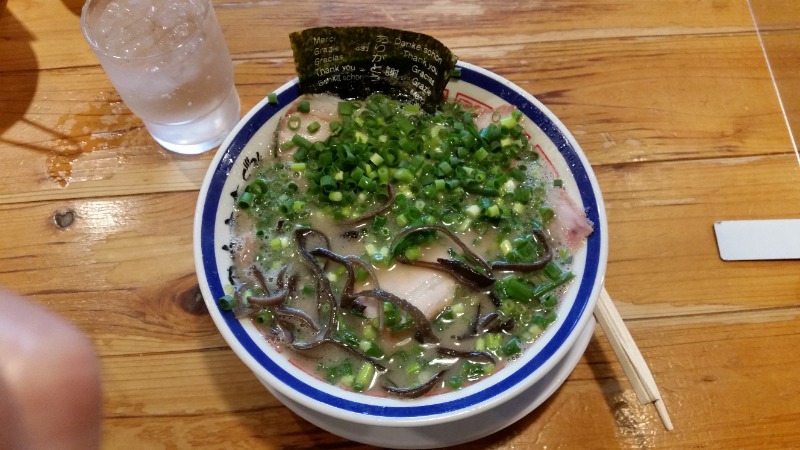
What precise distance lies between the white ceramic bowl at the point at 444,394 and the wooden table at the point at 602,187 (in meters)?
0.10

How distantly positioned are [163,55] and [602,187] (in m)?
1.21

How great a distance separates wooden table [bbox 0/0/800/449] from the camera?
1.38 meters

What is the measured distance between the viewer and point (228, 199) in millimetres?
1389

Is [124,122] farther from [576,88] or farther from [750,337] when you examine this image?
[750,337]

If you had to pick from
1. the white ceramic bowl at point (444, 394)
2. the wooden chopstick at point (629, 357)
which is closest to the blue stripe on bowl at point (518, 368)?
the white ceramic bowl at point (444, 394)

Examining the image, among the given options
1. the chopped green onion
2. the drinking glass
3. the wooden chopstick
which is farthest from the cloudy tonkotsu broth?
the drinking glass

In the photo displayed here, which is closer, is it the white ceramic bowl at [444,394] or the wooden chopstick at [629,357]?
the white ceramic bowl at [444,394]

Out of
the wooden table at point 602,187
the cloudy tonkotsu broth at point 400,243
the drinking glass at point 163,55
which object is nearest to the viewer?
the cloudy tonkotsu broth at point 400,243

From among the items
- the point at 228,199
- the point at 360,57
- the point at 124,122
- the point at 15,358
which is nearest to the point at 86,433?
the point at 15,358

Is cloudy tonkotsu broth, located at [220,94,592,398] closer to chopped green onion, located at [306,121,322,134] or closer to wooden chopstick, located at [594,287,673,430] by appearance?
chopped green onion, located at [306,121,322,134]

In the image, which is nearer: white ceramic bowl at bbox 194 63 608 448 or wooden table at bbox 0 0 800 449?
white ceramic bowl at bbox 194 63 608 448

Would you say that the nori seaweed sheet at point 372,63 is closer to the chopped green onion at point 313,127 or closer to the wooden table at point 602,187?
the chopped green onion at point 313,127

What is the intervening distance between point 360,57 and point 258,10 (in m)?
0.71

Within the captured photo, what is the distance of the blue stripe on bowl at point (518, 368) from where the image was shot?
1128 mm
